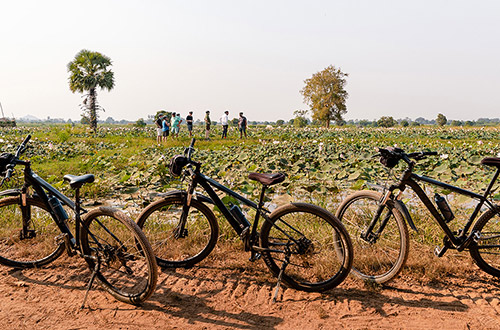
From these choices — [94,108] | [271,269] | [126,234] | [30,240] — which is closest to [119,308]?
[126,234]

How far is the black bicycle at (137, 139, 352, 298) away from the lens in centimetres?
278

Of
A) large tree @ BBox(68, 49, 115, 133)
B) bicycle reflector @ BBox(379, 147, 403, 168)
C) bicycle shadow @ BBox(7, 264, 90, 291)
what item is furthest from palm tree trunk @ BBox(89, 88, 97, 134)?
bicycle reflector @ BBox(379, 147, 403, 168)

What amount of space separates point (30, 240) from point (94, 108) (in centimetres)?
2767

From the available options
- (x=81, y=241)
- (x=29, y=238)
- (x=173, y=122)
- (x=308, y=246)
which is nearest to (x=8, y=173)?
(x=81, y=241)

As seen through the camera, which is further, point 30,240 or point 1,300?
point 30,240

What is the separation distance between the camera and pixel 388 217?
2900 mm

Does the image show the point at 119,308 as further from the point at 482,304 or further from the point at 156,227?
the point at 482,304

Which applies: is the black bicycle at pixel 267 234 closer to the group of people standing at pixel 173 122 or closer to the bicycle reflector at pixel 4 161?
the bicycle reflector at pixel 4 161

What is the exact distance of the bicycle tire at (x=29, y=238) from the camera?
3242 millimetres

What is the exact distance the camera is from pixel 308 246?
9.34 feet

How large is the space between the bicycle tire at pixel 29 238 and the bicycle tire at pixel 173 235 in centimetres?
91

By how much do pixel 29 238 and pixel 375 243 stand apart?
3.65 metres

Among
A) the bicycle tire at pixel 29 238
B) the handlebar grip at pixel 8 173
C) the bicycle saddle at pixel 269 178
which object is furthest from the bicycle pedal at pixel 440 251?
the handlebar grip at pixel 8 173

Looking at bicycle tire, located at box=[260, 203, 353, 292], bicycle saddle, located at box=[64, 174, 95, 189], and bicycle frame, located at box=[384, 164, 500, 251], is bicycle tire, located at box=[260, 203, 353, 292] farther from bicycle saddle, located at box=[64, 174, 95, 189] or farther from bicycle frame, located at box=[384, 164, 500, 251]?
bicycle saddle, located at box=[64, 174, 95, 189]
